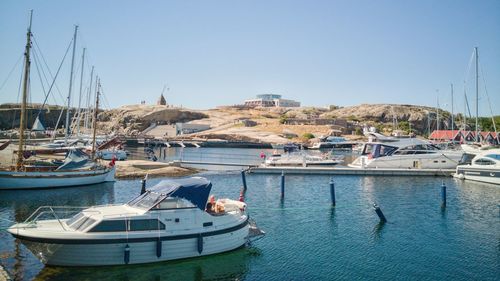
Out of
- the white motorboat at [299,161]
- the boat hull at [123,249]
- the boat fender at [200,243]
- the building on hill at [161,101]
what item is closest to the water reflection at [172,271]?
the boat hull at [123,249]

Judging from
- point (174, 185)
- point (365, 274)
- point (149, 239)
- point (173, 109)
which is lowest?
point (365, 274)

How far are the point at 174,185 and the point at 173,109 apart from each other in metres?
147

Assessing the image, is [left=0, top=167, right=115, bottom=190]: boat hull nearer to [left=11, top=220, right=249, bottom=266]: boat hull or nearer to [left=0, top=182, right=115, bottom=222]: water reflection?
[left=0, top=182, right=115, bottom=222]: water reflection

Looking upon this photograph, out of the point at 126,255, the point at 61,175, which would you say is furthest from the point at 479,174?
the point at 61,175

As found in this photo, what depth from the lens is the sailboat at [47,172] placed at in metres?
37.9

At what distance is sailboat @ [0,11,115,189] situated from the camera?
3788 centimetres

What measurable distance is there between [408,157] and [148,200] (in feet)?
148

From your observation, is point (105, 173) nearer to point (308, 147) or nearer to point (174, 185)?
point (174, 185)

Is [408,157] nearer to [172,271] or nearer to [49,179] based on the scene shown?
[49,179]

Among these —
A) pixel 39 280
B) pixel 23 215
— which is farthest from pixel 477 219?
pixel 23 215

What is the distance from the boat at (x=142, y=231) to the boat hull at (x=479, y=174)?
Result: 36.9 metres

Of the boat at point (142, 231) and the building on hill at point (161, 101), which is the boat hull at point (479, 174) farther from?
the building on hill at point (161, 101)

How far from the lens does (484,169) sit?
47.5 m

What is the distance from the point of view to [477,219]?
3117 centimetres
